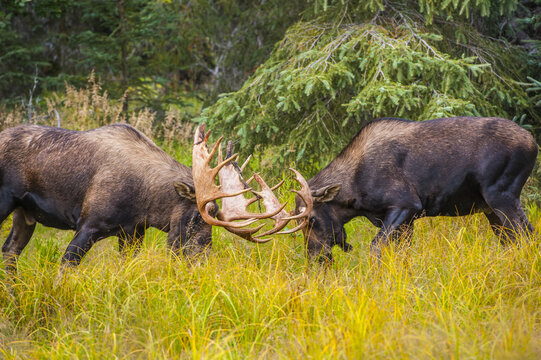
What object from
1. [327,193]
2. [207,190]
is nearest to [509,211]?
[327,193]

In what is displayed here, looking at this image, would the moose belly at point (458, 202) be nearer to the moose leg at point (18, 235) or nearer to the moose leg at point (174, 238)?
the moose leg at point (174, 238)

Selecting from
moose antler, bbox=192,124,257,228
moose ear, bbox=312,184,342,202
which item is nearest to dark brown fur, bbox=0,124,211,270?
moose antler, bbox=192,124,257,228

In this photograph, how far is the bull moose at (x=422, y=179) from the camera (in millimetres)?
5898

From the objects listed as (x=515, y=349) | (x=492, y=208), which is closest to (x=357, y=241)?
(x=492, y=208)

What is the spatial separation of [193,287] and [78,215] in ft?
6.22

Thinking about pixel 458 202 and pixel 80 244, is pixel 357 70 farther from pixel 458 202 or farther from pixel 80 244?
pixel 80 244

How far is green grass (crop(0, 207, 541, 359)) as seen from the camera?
12.2 ft

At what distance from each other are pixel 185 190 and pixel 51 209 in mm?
1526

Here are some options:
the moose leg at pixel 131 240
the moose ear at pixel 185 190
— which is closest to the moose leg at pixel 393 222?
the moose ear at pixel 185 190

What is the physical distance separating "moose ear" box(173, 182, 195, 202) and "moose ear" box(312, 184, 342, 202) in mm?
1295

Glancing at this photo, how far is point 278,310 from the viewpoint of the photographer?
4.42 meters

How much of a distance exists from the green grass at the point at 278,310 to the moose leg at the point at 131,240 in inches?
13.8

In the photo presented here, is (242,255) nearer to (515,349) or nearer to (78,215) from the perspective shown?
(78,215)

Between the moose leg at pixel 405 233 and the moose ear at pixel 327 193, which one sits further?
the moose ear at pixel 327 193
